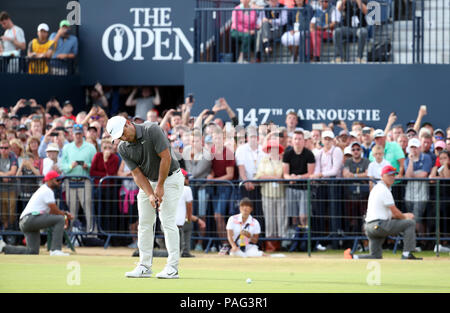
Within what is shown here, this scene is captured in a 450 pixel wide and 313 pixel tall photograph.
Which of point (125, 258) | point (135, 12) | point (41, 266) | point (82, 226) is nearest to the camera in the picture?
point (41, 266)

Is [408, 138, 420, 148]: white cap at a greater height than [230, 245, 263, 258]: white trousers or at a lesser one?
greater

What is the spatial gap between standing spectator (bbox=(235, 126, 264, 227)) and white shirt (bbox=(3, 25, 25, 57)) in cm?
869

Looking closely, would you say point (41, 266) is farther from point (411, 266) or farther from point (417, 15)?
point (417, 15)

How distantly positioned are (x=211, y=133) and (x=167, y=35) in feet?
23.7

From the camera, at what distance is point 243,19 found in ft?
69.7

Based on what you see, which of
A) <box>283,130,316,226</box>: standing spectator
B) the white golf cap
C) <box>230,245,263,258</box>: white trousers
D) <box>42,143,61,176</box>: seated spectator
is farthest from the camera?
<box>42,143,61,176</box>: seated spectator

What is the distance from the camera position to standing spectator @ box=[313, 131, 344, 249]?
16.8 meters

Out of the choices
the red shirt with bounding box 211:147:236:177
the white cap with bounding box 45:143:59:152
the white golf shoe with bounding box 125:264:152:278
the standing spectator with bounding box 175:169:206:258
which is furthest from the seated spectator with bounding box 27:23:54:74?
the white golf shoe with bounding box 125:264:152:278

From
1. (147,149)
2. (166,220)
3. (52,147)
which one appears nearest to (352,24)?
(52,147)

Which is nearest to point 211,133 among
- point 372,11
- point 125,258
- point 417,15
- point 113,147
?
point 113,147

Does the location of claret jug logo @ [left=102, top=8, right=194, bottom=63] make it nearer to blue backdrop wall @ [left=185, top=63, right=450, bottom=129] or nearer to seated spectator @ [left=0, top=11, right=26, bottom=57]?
seated spectator @ [left=0, top=11, right=26, bottom=57]

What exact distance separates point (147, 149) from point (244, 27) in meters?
10.9

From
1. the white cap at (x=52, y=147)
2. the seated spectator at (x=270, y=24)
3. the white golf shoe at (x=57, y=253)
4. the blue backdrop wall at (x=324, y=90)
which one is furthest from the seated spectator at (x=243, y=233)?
the seated spectator at (x=270, y=24)

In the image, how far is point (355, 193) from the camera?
16.8m
